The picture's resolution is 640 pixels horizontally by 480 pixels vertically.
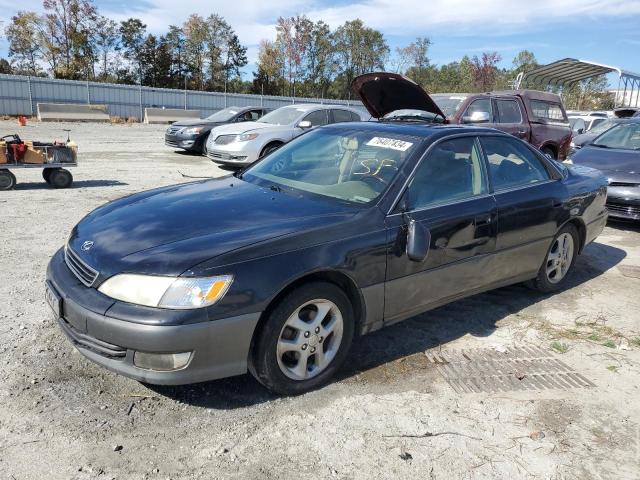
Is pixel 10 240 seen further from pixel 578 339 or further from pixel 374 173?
pixel 578 339

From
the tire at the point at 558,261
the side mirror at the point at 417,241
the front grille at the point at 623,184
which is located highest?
the side mirror at the point at 417,241

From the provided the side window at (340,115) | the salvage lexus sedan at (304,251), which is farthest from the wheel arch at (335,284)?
the side window at (340,115)

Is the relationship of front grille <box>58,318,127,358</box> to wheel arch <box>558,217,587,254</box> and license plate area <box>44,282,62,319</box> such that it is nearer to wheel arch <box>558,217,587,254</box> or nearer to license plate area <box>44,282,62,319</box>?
license plate area <box>44,282,62,319</box>

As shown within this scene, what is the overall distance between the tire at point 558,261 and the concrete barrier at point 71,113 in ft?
81.2

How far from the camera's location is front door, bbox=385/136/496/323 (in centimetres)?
342

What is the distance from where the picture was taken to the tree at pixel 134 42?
42094mm

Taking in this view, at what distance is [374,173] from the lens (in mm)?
3691

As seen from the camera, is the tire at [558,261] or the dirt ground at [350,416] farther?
the tire at [558,261]

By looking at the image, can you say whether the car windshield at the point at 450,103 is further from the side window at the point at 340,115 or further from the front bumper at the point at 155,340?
the front bumper at the point at 155,340

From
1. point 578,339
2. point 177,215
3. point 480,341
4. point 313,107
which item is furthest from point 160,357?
point 313,107

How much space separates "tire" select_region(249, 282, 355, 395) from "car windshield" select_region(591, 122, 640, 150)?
25.8ft

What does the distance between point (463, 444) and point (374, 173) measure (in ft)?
6.07

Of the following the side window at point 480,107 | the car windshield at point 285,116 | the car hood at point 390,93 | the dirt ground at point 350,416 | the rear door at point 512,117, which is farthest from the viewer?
the car windshield at point 285,116

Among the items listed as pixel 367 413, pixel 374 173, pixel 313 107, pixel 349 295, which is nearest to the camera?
pixel 367 413
